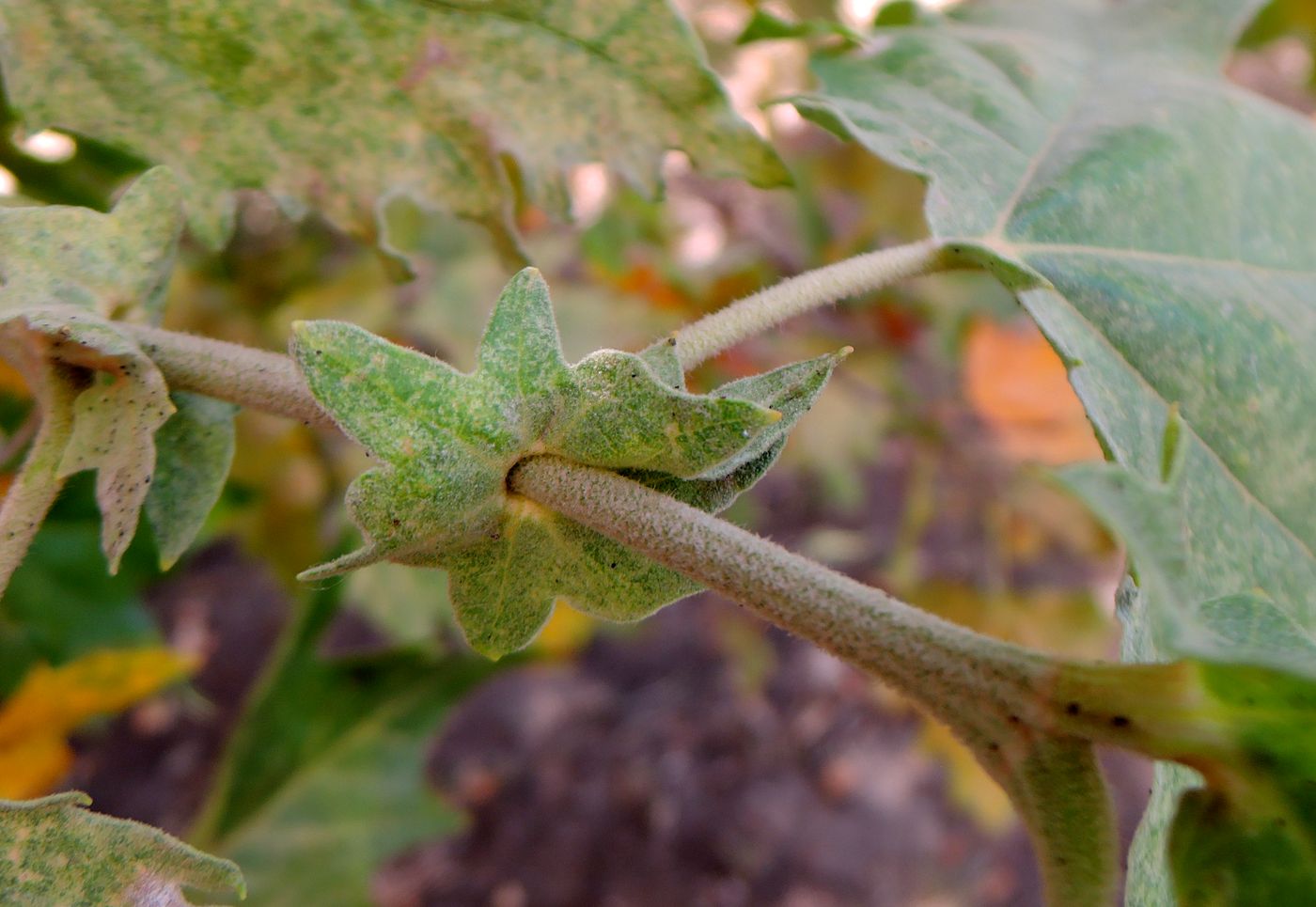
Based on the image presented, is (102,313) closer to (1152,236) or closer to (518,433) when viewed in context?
(518,433)

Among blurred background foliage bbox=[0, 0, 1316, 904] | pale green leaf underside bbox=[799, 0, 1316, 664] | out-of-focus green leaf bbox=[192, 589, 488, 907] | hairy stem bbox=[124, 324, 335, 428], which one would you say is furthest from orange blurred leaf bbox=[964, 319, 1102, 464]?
hairy stem bbox=[124, 324, 335, 428]

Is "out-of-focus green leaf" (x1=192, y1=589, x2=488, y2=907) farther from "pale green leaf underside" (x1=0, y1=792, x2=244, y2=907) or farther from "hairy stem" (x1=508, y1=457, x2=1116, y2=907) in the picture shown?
"hairy stem" (x1=508, y1=457, x2=1116, y2=907)

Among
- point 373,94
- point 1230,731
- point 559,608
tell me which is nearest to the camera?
point 1230,731

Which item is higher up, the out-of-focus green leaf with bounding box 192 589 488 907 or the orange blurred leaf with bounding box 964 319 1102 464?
the orange blurred leaf with bounding box 964 319 1102 464

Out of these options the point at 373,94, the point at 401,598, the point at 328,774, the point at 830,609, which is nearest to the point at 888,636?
the point at 830,609

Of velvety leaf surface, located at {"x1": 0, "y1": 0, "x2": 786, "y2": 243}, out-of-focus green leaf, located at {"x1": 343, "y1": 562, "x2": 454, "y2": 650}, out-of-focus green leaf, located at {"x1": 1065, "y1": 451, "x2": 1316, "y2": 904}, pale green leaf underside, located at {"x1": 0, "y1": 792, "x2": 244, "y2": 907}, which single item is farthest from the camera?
out-of-focus green leaf, located at {"x1": 343, "y1": 562, "x2": 454, "y2": 650}

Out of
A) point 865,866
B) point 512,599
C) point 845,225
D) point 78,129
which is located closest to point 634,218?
point 845,225

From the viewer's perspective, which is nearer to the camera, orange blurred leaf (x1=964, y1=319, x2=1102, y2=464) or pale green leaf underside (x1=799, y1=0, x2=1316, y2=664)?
pale green leaf underside (x1=799, y1=0, x2=1316, y2=664)

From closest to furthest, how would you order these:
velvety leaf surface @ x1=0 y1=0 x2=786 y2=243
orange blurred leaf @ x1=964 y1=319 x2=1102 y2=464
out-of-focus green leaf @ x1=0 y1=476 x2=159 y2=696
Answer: velvety leaf surface @ x1=0 y1=0 x2=786 y2=243 < out-of-focus green leaf @ x1=0 y1=476 x2=159 y2=696 < orange blurred leaf @ x1=964 y1=319 x2=1102 y2=464

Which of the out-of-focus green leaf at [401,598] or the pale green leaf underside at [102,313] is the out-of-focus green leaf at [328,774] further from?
the pale green leaf underside at [102,313]
